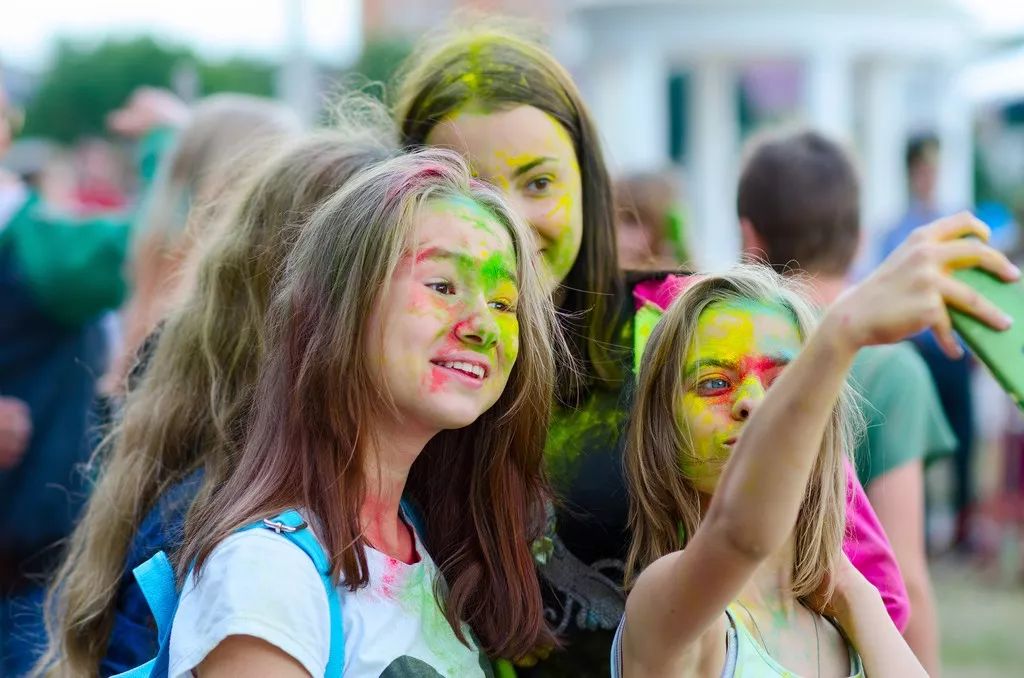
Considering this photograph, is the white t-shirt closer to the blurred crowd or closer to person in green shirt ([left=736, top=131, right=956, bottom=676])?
the blurred crowd

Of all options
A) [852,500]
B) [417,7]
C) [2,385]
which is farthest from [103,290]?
[417,7]

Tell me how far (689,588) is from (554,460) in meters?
0.64

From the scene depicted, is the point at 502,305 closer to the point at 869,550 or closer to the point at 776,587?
the point at 776,587

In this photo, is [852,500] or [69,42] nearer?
[852,500]

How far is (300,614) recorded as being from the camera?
1561 millimetres

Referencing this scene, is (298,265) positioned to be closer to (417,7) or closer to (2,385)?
(2,385)

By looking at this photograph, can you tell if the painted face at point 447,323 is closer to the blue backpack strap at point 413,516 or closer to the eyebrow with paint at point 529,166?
the blue backpack strap at point 413,516

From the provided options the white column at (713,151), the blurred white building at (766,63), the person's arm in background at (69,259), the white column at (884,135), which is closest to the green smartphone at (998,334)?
the person's arm in background at (69,259)

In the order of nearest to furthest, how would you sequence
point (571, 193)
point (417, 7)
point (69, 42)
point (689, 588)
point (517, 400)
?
point (689, 588) < point (517, 400) < point (571, 193) < point (417, 7) < point (69, 42)

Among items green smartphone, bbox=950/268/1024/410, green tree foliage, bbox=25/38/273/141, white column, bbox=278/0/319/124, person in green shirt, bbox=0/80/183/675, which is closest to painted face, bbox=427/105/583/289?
green smartphone, bbox=950/268/1024/410

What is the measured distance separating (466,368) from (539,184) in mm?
553

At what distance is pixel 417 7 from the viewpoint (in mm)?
36031

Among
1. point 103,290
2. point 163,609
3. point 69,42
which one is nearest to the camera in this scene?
point 163,609

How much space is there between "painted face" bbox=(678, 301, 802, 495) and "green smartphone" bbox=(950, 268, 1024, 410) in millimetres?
494
